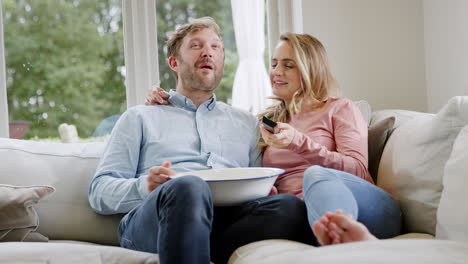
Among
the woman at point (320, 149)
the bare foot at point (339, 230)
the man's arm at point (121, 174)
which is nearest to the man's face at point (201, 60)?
the woman at point (320, 149)

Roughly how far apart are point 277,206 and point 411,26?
60.8 inches

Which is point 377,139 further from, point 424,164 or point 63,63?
point 63,63

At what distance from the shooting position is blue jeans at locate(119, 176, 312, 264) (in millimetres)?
1333

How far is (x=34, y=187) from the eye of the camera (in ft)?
5.94

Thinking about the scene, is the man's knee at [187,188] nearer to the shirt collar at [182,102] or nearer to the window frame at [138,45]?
the shirt collar at [182,102]

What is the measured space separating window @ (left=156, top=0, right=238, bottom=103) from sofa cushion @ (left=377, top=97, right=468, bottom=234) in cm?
133

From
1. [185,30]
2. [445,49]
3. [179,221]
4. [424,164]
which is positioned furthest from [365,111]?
[179,221]

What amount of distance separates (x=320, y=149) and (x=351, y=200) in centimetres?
39

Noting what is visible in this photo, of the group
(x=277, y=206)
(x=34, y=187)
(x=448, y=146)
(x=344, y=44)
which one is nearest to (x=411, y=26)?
(x=344, y=44)

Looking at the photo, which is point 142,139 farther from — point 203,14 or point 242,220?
point 203,14

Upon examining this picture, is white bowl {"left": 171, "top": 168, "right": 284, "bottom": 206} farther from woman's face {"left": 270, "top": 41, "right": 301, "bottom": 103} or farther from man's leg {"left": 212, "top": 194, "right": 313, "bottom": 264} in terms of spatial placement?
woman's face {"left": 270, "top": 41, "right": 301, "bottom": 103}

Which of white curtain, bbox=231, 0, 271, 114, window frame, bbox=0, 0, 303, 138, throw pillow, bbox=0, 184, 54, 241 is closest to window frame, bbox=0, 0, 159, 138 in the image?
window frame, bbox=0, 0, 303, 138

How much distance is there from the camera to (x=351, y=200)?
1.48m

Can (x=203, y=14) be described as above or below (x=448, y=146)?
above
